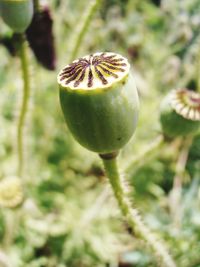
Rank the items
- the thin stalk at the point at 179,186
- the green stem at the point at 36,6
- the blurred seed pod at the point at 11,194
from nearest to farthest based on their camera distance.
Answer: the green stem at the point at 36,6
the blurred seed pod at the point at 11,194
the thin stalk at the point at 179,186

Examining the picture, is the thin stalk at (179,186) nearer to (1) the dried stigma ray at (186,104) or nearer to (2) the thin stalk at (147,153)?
(2) the thin stalk at (147,153)

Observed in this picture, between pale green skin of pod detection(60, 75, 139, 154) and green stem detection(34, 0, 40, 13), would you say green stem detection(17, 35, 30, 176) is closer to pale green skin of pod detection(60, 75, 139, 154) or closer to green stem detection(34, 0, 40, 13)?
green stem detection(34, 0, 40, 13)

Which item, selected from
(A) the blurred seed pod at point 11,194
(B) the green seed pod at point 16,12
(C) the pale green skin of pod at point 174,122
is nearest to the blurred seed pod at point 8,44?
(A) the blurred seed pod at point 11,194

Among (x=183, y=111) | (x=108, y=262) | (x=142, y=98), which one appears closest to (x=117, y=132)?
(x=183, y=111)

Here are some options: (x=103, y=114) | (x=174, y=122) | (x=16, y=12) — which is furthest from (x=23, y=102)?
(x=103, y=114)

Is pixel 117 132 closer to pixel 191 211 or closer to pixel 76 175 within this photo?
pixel 191 211
